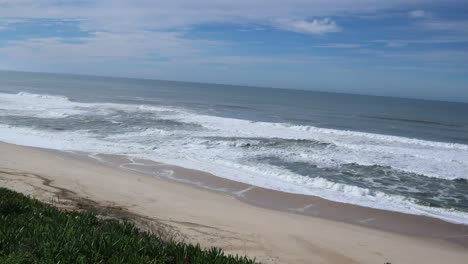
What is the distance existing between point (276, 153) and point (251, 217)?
902 centimetres

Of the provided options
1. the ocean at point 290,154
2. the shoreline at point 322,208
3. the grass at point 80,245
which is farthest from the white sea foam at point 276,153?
the grass at point 80,245

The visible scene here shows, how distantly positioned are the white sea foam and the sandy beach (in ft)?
3.56

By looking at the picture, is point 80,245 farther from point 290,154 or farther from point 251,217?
point 290,154

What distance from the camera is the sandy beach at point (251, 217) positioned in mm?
7711

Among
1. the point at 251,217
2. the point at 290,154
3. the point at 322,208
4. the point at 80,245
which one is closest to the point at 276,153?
the point at 290,154

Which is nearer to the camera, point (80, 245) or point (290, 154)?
point (80, 245)

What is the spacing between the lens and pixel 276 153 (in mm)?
18234

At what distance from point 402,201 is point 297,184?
9.94 feet

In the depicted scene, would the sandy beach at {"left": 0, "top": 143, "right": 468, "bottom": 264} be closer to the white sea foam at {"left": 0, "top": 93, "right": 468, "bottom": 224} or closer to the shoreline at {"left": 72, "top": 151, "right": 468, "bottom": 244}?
the shoreline at {"left": 72, "top": 151, "right": 468, "bottom": 244}

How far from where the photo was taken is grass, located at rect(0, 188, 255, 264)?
4.10 metres

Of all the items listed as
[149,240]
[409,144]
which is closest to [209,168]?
[149,240]

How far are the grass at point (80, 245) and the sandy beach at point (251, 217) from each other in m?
2.46

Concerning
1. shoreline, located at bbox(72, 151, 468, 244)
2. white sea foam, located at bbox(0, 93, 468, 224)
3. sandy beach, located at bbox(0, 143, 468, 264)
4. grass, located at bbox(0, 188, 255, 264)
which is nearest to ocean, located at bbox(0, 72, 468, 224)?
white sea foam, located at bbox(0, 93, 468, 224)

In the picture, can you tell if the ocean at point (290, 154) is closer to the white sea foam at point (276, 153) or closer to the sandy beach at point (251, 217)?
the white sea foam at point (276, 153)
